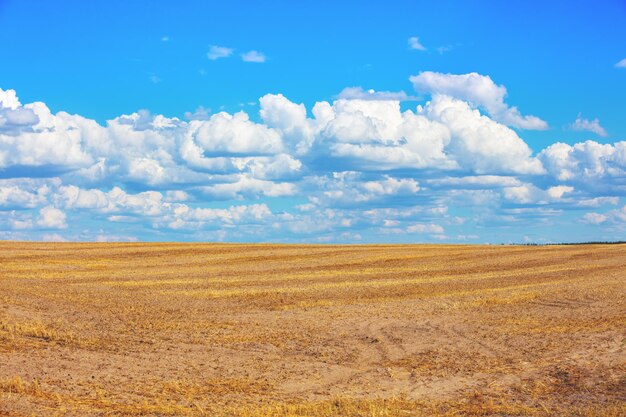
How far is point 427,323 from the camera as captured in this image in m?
24.4

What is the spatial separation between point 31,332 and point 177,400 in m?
7.59

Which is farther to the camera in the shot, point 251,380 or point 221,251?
point 221,251

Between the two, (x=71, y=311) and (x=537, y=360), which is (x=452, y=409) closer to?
(x=537, y=360)

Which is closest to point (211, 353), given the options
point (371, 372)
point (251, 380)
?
point (251, 380)

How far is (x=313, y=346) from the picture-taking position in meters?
20.2

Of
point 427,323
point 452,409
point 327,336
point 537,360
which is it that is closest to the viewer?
point 452,409

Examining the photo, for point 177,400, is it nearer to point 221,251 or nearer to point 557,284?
point 557,284

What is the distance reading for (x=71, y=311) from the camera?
2508cm

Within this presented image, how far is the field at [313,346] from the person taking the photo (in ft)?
45.7

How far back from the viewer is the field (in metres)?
13.9

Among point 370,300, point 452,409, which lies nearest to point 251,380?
point 452,409

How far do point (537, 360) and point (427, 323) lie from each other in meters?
6.74

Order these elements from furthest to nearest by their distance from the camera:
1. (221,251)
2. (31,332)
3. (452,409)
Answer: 1. (221,251)
2. (31,332)
3. (452,409)

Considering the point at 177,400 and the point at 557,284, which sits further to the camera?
the point at 557,284
